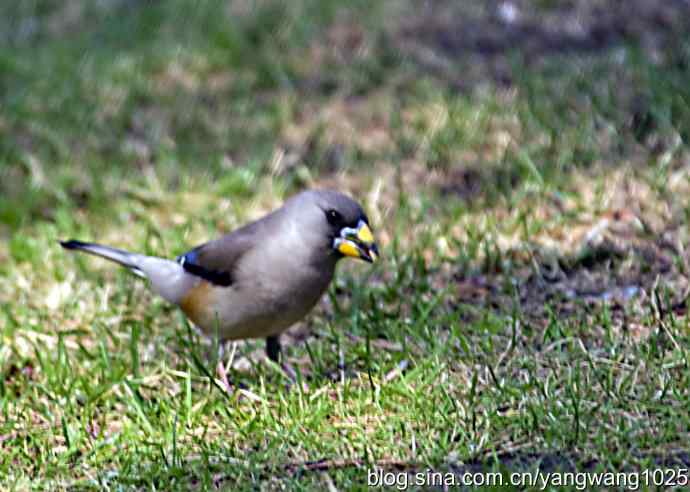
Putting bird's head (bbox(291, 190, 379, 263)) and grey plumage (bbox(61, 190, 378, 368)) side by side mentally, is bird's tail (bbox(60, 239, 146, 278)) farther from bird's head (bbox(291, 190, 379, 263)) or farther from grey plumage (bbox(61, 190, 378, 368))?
bird's head (bbox(291, 190, 379, 263))

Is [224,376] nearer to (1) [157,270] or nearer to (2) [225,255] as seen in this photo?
(2) [225,255]

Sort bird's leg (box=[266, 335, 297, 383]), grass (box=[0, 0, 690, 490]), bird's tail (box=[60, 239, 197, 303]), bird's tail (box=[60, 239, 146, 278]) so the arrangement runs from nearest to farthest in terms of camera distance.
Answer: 1. grass (box=[0, 0, 690, 490])
2. bird's leg (box=[266, 335, 297, 383])
3. bird's tail (box=[60, 239, 197, 303])
4. bird's tail (box=[60, 239, 146, 278])

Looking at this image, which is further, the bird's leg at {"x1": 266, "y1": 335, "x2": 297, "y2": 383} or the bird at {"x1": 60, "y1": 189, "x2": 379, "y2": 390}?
the bird's leg at {"x1": 266, "y1": 335, "x2": 297, "y2": 383}

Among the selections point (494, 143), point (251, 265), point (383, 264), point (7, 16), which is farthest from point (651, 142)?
point (7, 16)

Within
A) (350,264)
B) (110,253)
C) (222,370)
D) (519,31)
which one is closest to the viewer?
(222,370)

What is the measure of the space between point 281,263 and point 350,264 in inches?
56.6

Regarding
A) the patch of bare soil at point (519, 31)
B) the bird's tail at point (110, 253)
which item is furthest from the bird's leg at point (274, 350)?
the patch of bare soil at point (519, 31)

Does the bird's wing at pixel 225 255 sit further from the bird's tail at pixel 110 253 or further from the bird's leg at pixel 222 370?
the bird's tail at pixel 110 253

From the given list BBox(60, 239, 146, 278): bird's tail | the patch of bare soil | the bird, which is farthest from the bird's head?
the patch of bare soil

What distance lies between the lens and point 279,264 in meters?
5.03

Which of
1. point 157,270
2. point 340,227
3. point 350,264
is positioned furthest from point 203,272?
point 350,264

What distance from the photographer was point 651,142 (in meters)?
6.94

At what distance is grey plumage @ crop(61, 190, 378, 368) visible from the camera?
5.02 meters

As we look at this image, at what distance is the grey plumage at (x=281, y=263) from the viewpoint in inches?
197
